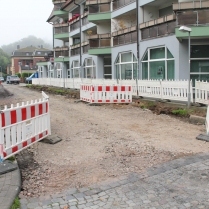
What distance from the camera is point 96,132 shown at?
28.5 feet

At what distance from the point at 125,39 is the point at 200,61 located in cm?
890

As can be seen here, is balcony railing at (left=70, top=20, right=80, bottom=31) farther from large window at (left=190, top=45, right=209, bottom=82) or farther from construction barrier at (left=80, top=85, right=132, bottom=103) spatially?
construction barrier at (left=80, top=85, right=132, bottom=103)

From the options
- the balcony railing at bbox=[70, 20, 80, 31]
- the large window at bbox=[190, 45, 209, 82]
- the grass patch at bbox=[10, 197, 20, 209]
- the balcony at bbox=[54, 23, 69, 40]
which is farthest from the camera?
the balcony at bbox=[54, 23, 69, 40]

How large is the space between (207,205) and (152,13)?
22228 mm

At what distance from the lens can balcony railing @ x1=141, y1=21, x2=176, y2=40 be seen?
19.4 metres

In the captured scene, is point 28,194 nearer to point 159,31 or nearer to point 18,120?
point 18,120

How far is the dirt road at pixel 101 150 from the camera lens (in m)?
5.09

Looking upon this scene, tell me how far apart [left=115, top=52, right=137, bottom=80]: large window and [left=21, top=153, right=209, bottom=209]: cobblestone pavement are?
20.4 metres

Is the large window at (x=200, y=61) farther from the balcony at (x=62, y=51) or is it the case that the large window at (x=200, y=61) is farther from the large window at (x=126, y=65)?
the balcony at (x=62, y=51)

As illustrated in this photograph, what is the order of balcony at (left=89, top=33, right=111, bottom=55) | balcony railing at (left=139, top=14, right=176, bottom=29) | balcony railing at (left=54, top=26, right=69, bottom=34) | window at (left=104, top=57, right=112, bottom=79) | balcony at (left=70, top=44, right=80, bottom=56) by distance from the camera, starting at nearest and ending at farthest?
balcony railing at (left=139, top=14, right=176, bottom=29) < balcony at (left=89, top=33, right=111, bottom=55) < window at (left=104, top=57, right=112, bottom=79) < balcony at (left=70, top=44, right=80, bottom=56) < balcony railing at (left=54, top=26, right=69, bottom=34)

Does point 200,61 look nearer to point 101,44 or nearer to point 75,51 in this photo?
point 101,44

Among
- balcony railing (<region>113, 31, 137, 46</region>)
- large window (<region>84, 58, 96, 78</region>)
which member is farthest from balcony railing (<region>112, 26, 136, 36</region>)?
large window (<region>84, 58, 96, 78</region>)

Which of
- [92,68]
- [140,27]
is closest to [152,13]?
[140,27]

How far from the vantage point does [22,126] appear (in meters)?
6.35
